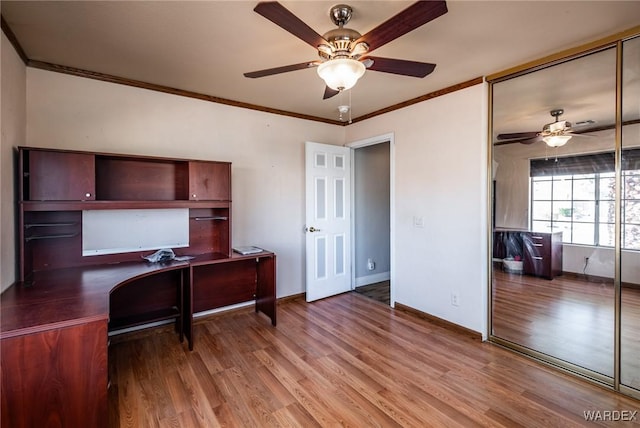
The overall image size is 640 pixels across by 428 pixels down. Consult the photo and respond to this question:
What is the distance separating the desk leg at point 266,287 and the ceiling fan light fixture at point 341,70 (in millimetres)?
1965

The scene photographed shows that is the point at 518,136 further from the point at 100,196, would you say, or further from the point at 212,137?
the point at 100,196

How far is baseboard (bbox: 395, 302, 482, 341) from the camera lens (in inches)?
115

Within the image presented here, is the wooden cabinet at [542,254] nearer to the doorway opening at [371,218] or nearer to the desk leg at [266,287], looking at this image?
the doorway opening at [371,218]

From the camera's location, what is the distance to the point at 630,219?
6.98 feet

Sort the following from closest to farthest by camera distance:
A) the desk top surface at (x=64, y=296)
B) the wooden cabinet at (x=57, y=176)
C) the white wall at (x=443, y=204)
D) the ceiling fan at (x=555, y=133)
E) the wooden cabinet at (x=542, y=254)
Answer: the desk top surface at (x=64, y=296)
the wooden cabinet at (x=57, y=176)
the ceiling fan at (x=555, y=133)
the wooden cabinet at (x=542, y=254)
the white wall at (x=443, y=204)

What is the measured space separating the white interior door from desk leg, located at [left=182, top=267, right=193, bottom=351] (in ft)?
5.04

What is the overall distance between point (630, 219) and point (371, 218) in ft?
9.89

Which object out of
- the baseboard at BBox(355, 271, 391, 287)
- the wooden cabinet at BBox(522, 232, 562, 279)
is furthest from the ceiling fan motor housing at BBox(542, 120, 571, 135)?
the baseboard at BBox(355, 271, 391, 287)

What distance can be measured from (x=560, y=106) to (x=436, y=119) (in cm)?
106

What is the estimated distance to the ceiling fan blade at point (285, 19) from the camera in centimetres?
134

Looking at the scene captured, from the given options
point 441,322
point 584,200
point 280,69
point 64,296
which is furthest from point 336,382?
point 584,200

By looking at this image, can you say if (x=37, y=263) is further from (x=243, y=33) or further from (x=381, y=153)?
(x=381, y=153)

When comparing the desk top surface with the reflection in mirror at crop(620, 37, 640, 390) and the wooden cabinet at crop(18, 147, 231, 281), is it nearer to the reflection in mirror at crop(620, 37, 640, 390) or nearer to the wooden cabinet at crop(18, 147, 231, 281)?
the wooden cabinet at crop(18, 147, 231, 281)

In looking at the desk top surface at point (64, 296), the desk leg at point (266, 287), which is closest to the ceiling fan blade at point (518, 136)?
the desk leg at point (266, 287)
